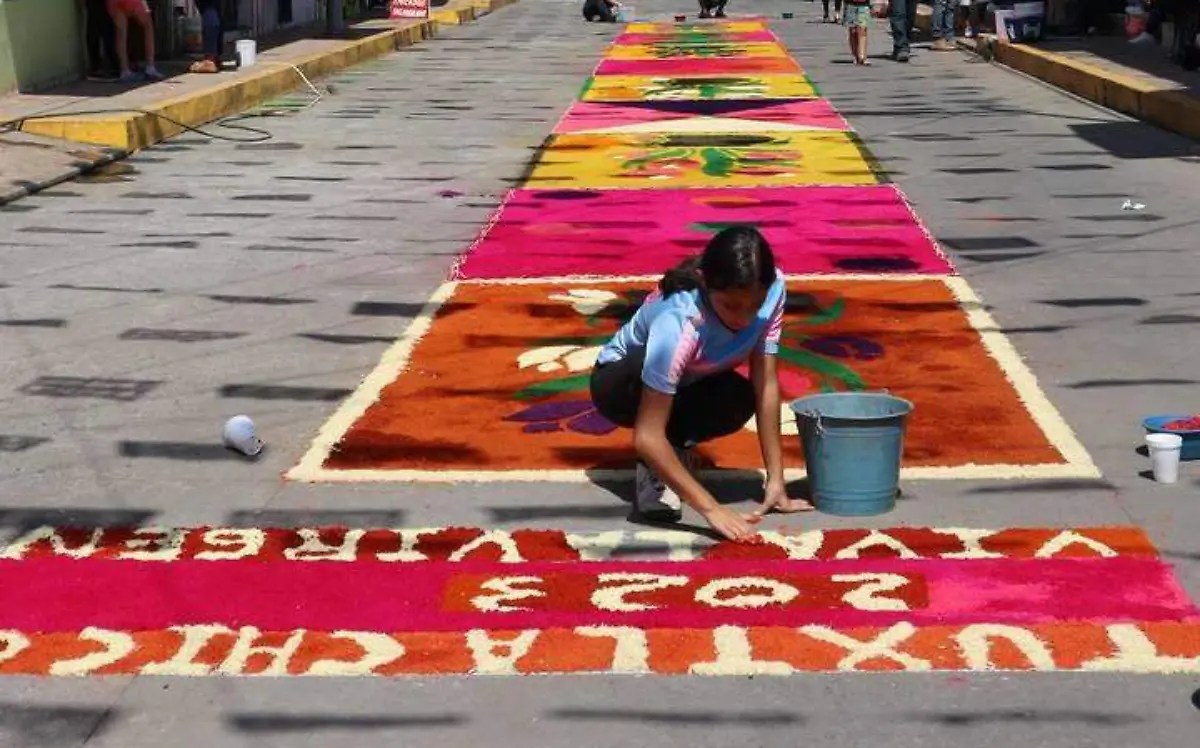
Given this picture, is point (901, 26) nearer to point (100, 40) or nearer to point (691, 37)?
point (691, 37)

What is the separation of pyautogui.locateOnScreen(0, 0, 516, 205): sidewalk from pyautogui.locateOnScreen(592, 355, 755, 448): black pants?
27.5 ft

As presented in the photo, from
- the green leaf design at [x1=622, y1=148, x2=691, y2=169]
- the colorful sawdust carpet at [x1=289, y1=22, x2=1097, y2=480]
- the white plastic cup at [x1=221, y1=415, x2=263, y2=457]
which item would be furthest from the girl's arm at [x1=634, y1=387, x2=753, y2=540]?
the green leaf design at [x1=622, y1=148, x2=691, y2=169]

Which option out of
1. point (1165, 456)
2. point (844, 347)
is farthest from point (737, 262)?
point (844, 347)

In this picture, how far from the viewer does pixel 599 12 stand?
39.2 meters

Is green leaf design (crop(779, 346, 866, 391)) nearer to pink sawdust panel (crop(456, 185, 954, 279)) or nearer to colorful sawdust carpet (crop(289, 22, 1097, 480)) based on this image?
colorful sawdust carpet (crop(289, 22, 1097, 480))

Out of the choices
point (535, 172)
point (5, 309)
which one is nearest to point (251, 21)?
point (535, 172)

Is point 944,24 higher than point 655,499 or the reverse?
the reverse

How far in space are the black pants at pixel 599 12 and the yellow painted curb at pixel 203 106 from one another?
342 inches

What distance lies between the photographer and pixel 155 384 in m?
8.41

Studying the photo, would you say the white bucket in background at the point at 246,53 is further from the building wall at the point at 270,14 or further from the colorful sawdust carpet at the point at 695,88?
the building wall at the point at 270,14

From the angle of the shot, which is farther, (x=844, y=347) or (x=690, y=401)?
(x=844, y=347)

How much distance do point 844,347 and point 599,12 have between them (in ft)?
102

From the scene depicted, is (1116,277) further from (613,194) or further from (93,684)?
(93,684)

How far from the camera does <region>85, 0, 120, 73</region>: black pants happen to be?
2073 centimetres
